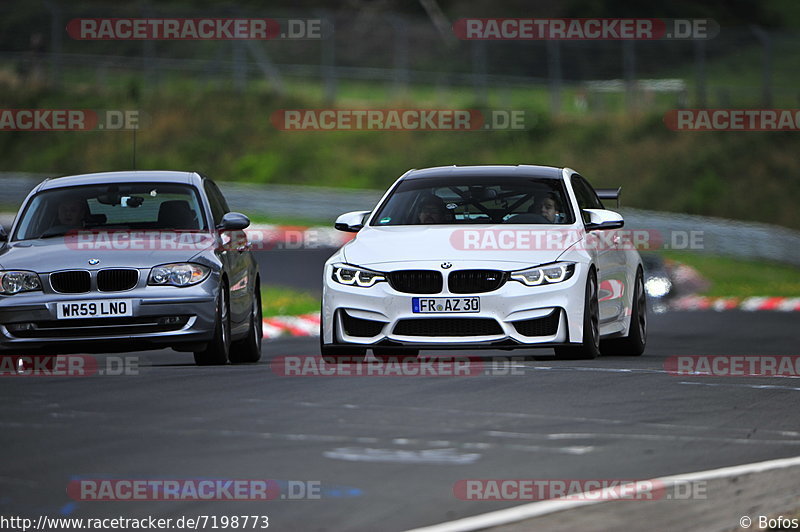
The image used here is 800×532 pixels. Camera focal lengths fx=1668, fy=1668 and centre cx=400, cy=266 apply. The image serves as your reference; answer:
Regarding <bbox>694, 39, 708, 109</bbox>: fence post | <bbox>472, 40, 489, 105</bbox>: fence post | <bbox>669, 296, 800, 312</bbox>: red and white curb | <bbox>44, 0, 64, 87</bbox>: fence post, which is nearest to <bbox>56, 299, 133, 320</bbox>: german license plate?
<bbox>669, 296, 800, 312</bbox>: red and white curb

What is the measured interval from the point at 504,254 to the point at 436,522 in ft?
20.0

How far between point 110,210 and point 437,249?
116 inches

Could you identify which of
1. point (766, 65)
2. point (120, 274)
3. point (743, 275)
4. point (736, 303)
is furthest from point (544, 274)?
point (766, 65)

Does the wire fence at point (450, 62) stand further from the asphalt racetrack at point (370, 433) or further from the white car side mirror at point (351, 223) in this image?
the asphalt racetrack at point (370, 433)

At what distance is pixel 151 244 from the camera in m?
12.9

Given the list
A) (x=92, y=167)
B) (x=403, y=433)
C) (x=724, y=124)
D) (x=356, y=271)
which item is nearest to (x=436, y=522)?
(x=403, y=433)

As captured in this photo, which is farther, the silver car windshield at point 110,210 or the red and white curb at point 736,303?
the red and white curb at point 736,303

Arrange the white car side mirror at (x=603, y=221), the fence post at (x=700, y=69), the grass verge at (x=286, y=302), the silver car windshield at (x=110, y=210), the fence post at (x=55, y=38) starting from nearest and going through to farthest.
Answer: the white car side mirror at (x=603, y=221), the silver car windshield at (x=110, y=210), the grass verge at (x=286, y=302), the fence post at (x=55, y=38), the fence post at (x=700, y=69)

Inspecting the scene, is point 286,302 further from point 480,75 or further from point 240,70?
point 240,70


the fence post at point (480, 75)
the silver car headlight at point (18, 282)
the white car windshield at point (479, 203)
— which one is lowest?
the silver car headlight at point (18, 282)

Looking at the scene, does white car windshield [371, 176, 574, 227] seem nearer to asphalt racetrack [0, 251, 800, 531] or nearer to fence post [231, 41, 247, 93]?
asphalt racetrack [0, 251, 800, 531]

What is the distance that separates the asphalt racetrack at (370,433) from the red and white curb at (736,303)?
42.2 ft

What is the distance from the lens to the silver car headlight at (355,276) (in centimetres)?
1221

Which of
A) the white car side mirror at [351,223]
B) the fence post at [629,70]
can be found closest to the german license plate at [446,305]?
the white car side mirror at [351,223]
